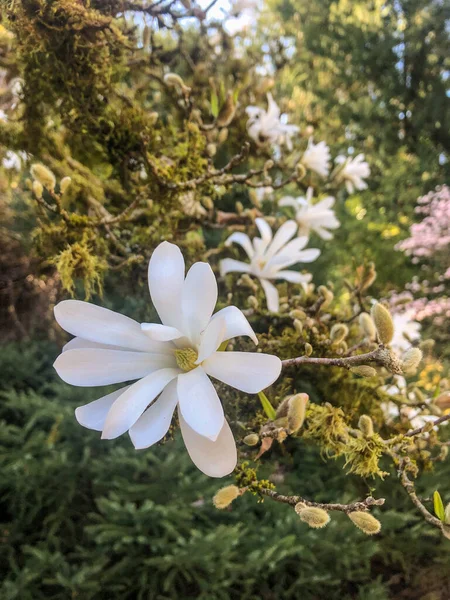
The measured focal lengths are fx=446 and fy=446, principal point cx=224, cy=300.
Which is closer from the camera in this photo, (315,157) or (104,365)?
(104,365)

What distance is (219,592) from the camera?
0.49 m

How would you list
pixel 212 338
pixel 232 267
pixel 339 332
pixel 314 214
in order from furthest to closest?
pixel 314 214, pixel 232 267, pixel 339 332, pixel 212 338

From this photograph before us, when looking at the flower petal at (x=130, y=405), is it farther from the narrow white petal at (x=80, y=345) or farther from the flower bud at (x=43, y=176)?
the flower bud at (x=43, y=176)

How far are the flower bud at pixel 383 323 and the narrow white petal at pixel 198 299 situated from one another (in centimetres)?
8

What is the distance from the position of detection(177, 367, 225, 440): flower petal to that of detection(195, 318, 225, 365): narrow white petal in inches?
0.5

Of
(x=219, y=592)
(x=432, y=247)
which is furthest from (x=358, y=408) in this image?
(x=432, y=247)

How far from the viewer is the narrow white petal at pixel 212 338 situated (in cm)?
20

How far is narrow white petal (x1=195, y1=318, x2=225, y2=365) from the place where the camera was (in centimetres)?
→ 20

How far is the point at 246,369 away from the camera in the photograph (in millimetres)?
212

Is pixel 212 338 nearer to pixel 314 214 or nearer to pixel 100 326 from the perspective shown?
pixel 100 326

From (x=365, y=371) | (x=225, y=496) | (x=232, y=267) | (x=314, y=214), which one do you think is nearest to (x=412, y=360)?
(x=365, y=371)

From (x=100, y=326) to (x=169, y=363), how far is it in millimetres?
43

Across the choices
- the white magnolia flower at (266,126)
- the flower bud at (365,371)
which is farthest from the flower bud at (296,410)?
the white magnolia flower at (266,126)

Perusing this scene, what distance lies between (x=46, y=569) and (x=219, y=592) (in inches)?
8.4
